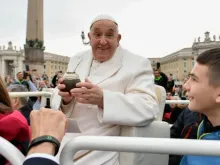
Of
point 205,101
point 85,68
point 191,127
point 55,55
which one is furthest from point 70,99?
point 55,55

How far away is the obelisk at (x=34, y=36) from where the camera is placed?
19.1 m

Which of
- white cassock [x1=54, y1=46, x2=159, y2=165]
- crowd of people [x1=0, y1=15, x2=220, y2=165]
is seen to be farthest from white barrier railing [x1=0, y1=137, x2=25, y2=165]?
white cassock [x1=54, y1=46, x2=159, y2=165]

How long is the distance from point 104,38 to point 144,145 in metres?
1.24

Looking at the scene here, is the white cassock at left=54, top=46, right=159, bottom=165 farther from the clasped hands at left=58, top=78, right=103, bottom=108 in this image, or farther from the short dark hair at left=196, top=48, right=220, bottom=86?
the short dark hair at left=196, top=48, right=220, bottom=86

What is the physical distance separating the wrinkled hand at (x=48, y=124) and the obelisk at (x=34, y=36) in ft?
60.6

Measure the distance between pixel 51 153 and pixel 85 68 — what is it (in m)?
1.30

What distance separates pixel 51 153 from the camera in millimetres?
967

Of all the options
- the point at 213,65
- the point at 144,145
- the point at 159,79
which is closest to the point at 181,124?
the point at 213,65

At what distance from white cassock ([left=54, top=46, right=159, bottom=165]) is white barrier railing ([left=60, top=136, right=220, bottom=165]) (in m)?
0.89

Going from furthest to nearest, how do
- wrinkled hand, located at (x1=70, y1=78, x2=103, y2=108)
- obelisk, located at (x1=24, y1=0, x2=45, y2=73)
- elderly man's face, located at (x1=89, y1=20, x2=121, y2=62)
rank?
obelisk, located at (x1=24, y1=0, x2=45, y2=73)
elderly man's face, located at (x1=89, y1=20, x2=121, y2=62)
wrinkled hand, located at (x1=70, y1=78, x2=103, y2=108)

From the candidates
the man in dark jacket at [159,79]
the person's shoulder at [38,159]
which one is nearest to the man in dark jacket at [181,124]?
the person's shoulder at [38,159]

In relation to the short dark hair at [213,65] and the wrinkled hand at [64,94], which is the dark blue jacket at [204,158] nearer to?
the short dark hair at [213,65]

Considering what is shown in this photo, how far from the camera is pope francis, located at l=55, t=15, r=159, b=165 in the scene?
6.07 ft

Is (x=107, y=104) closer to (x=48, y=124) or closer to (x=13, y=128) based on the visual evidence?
(x=13, y=128)
